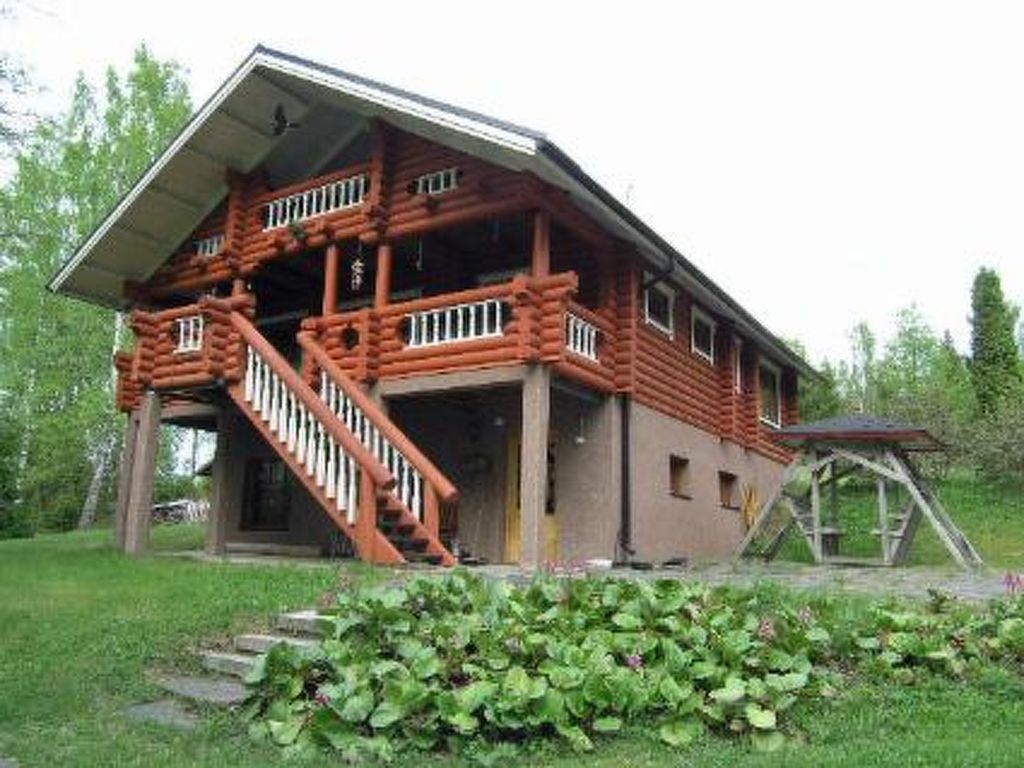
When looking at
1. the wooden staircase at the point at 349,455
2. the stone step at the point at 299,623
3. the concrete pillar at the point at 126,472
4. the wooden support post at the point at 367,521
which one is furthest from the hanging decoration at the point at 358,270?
the stone step at the point at 299,623

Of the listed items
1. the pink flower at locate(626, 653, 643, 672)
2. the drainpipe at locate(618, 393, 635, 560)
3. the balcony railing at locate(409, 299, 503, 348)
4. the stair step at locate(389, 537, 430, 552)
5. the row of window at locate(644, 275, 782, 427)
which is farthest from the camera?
the row of window at locate(644, 275, 782, 427)

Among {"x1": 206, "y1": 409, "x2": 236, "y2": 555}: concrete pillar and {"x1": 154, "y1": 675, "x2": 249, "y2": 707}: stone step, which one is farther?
{"x1": 206, "y1": 409, "x2": 236, "y2": 555}: concrete pillar

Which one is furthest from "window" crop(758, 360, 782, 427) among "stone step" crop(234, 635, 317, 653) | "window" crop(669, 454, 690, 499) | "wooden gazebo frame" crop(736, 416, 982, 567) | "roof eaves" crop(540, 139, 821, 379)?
"stone step" crop(234, 635, 317, 653)

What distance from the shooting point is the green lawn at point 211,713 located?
202 inches

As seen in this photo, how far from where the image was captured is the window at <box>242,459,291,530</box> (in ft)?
60.0

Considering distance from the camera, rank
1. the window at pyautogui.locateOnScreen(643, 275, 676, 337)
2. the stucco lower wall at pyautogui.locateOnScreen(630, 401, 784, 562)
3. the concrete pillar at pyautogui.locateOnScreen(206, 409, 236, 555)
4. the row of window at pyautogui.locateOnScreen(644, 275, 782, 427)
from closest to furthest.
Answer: the stucco lower wall at pyautogui.locateOnScreen(630, 401, 784, 562) → the window at pyautogui.locateOnScreen(643, 275, 676, 337) → the row of window at pyautogui.locateOnScreen(644, 275, 782, 427) → the concrete pillar at pyautogui.locateOnScreen(206, 409, 236, 555)

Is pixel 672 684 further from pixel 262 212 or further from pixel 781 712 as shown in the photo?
pixel 262 212

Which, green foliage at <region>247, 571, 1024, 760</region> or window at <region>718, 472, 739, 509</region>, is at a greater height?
window at <region>718, 472, 739, 509</region>

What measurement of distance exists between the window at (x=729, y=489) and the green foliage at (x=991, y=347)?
12.6m

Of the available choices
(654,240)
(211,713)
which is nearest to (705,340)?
(654,240)

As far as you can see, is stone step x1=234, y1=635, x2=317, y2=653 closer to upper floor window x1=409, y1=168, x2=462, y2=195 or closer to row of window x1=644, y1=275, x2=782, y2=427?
upper floor window x1=409, y1=168, x2=462, y2=195

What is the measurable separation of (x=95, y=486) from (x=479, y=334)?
18845 mm

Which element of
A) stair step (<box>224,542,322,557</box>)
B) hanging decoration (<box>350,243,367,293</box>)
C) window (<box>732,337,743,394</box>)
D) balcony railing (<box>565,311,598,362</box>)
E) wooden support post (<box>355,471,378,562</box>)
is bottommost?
stair step (<box>224,542,322,557</box>)

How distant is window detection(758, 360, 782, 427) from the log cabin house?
3710 millimetres
